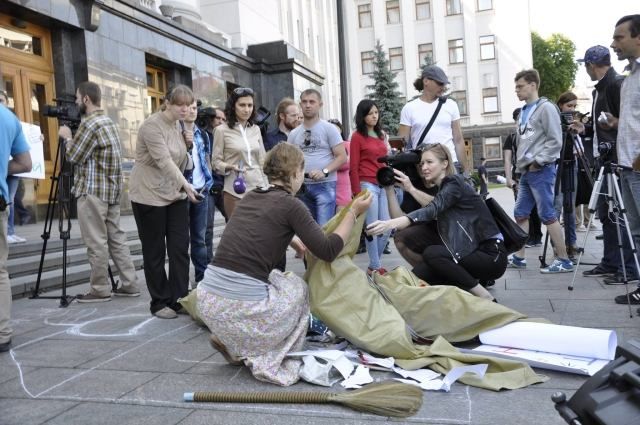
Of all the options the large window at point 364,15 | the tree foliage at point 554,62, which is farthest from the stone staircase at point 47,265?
the tree foliage at point 554,62

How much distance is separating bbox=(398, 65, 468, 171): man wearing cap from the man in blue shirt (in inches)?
138

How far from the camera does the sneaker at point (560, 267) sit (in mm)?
6289

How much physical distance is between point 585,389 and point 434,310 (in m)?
2.12

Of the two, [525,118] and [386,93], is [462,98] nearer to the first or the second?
[386,93]

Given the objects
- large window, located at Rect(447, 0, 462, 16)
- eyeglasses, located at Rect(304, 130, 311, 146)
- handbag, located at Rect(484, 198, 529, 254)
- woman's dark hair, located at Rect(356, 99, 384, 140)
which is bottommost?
handbag, located at Rect(484, 198, 529, 254)

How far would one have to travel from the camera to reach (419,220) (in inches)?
177

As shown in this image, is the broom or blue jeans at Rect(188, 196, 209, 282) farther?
blue jeans at Rect(188, 196, 209, 282)

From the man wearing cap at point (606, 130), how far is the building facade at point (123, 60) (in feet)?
23.2

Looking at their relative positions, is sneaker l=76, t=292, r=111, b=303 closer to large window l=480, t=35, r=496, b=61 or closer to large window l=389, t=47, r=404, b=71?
large window l=389, t=47, r=404, b=71

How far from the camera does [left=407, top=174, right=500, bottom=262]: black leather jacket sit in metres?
4.55

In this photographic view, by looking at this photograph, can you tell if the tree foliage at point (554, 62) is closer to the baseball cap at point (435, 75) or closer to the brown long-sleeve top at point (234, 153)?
the baseball cap at point (435, 75)

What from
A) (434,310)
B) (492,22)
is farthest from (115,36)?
(492,22)

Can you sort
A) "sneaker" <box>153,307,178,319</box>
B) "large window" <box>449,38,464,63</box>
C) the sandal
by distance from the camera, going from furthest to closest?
1. "large window" <box>449,38,464,63</box>
2. "sneaker" <box>153,307,178,319</box>
3. the sandal

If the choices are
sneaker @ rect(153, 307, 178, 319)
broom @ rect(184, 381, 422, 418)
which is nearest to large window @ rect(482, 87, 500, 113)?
sneaker @ rect(153, 307, 178, 319)
